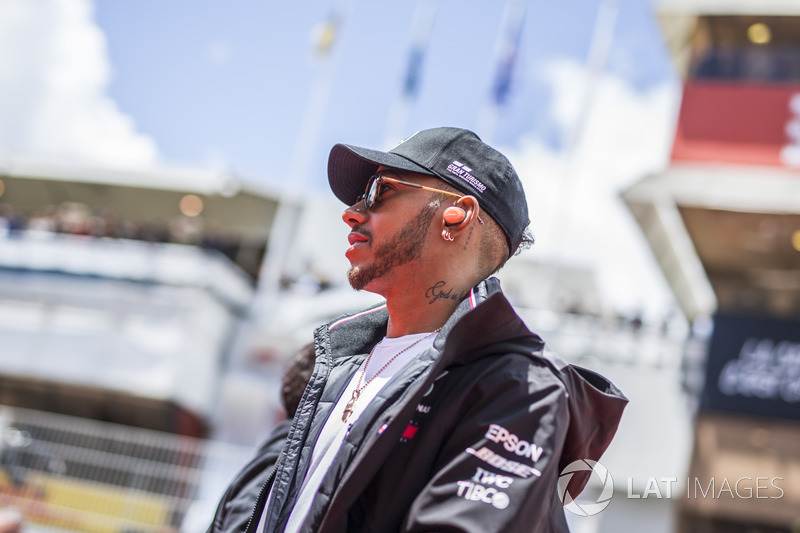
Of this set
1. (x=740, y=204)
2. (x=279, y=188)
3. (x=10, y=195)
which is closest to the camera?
(x=740, y=204)

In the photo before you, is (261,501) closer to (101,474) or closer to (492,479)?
(492,479)

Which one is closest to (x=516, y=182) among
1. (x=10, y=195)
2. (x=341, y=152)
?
(x=341, y=152)

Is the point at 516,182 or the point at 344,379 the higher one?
the point at 516,182

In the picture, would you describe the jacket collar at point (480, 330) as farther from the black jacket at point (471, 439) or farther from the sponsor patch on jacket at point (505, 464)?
the sponsor patch on jacket at point (505, 464)

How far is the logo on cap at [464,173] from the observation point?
7.57 ft

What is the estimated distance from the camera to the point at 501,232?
241 centimetres

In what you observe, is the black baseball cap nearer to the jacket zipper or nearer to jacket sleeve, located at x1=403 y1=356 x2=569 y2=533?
jacket sleeve, located at x1=403 y1=356 x2=569 y2=533

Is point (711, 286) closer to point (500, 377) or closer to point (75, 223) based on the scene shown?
point (75, 223)

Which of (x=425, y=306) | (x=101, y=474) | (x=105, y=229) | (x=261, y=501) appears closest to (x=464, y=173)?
(x=425, y=306)

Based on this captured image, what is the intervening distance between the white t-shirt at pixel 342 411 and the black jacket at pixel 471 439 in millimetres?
58

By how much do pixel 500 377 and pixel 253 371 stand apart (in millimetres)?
19415

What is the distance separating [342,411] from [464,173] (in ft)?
2.37

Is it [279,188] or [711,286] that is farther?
[279,188]

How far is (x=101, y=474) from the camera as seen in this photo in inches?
532
